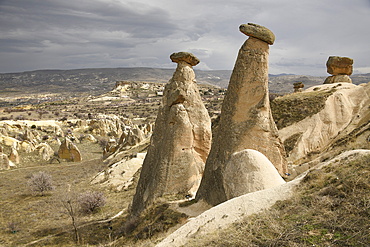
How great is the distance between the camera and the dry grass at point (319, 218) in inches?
195

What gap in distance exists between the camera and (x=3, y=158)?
28.9 m

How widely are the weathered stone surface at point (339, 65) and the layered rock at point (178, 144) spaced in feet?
73.5

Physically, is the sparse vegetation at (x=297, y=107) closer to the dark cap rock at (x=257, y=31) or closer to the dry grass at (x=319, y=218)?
the dark cap rock at (x=257, y=31)

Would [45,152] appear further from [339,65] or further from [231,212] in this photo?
[339,65]

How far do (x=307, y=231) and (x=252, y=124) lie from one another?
18.2ft

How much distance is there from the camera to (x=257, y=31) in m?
10.1

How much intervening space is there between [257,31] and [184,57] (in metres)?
3.90

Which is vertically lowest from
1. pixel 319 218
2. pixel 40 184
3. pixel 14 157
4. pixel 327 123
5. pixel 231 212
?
pixel 14 157

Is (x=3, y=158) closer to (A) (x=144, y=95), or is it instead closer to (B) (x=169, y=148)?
(B) (x=169, y=148)

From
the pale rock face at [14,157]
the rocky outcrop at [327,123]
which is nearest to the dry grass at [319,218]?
the rocky outcrop at [327,123]

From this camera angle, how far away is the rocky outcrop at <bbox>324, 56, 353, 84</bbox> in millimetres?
29016

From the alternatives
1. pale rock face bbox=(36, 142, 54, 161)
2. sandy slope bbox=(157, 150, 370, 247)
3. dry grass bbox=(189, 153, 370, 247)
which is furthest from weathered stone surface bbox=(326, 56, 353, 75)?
pale rock face bbox=(36, 142, 54, 161)

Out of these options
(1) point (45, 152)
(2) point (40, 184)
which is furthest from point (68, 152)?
(2) point (40, 184)

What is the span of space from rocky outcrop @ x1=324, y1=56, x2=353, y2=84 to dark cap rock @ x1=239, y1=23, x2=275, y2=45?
906 inches
